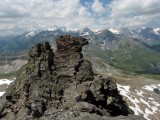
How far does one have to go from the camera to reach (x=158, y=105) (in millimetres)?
161375

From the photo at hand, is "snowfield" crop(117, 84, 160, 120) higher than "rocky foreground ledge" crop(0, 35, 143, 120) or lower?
lower

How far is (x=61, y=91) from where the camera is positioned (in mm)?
62406

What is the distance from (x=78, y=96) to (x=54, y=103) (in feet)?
15.1

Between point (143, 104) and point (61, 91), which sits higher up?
point (61, 91)

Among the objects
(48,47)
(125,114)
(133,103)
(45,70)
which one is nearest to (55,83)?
(45,70)

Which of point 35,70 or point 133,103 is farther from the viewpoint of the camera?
point 133,103

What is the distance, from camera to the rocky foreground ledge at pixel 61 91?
187 feet

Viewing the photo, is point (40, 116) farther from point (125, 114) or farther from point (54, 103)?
point (125, 114)

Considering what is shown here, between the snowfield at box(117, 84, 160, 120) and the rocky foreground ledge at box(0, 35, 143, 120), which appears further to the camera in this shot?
the snowfield at box(117, 84, 160, 120)

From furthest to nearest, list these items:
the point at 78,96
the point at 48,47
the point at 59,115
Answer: the point at 48,47, the point at 78,96, the point at 59,115

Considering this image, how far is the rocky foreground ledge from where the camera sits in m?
57.1

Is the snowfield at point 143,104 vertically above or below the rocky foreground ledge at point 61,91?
below

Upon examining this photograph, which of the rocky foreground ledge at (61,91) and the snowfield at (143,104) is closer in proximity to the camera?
the rocky foreground ledge at (61,91)

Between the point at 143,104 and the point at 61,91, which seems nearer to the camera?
the point at 61,91
